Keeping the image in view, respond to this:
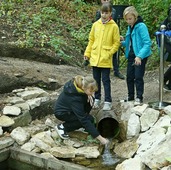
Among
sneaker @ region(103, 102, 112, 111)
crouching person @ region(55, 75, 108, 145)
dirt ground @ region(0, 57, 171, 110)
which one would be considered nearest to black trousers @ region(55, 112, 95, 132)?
crouching person @ region(55, 75, 108, 145)

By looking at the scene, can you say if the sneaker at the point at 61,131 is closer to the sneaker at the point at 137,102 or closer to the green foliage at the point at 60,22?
the sneaker at the point at 137,102

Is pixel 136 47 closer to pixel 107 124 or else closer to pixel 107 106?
pixel 107 106

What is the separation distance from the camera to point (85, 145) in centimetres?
541

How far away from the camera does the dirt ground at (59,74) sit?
271 inches

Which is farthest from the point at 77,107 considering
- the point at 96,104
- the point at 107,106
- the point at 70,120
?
the point at 96,104

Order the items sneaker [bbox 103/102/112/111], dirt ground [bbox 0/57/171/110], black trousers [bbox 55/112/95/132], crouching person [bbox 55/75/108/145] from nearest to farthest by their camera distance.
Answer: crouching person [bbox 55/75/108/145]
black trousers [bbox 55/112/95/132]
sneaker [bbox 103/102/112/111]
dirt ground [bbox 0/57/171/110]

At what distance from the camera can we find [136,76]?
226 inches

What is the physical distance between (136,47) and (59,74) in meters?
2.74

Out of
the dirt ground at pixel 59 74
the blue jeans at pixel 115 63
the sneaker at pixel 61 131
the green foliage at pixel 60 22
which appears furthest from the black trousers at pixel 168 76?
the green foliage at pixel 60 22

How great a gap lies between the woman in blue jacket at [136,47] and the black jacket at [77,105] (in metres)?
0.96

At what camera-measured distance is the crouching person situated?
16.5 feet

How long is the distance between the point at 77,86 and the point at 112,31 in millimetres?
1111

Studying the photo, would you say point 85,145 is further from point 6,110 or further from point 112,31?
point 112,31

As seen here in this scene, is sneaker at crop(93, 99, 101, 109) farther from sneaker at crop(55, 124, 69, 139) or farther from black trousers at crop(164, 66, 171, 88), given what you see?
black trousers at crop(164, 66, 171, 88)
